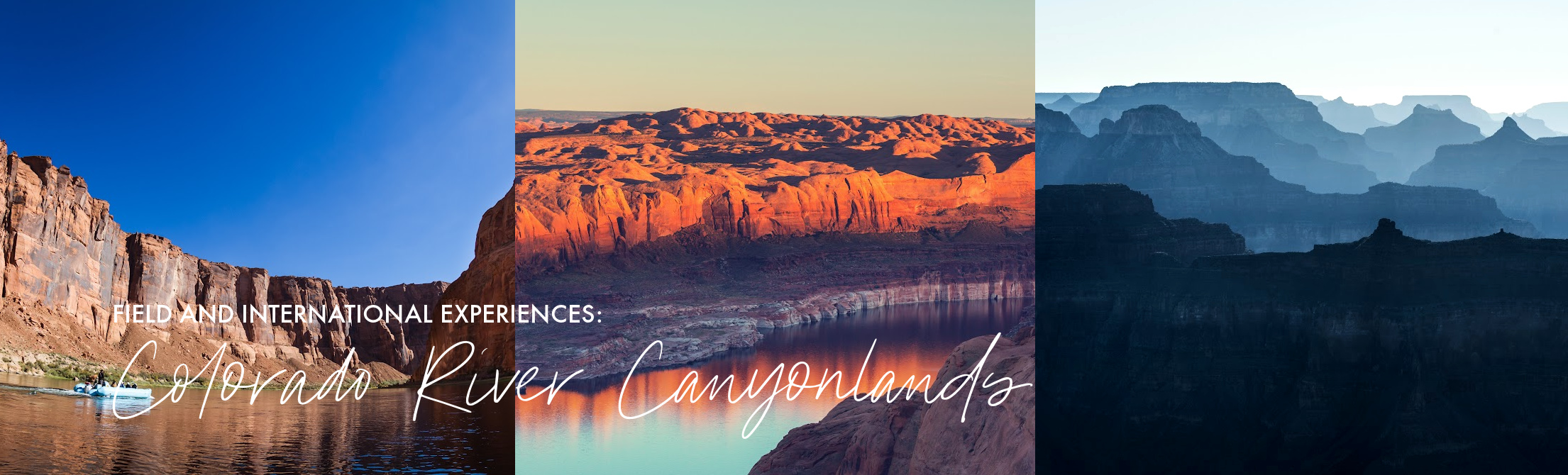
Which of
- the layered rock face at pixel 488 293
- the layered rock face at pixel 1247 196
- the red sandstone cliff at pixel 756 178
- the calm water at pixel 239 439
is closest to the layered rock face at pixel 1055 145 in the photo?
the layered rock face at pixel 1247 196

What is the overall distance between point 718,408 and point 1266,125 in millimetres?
61673

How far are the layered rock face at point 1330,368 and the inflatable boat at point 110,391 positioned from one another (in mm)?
37264

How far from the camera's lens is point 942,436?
22.8 metres

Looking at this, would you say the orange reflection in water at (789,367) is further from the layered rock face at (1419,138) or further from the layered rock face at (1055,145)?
the layered rock face at (1419,138)

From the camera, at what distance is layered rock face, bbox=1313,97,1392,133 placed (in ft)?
305

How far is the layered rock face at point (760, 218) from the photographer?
55.4 m

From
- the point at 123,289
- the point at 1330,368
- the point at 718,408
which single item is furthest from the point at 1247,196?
the point at 123,289

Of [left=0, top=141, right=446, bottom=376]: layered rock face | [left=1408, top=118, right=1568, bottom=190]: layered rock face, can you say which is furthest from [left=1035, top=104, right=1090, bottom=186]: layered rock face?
[left=0, top=141, right=446, bottom=376]: layered rock face

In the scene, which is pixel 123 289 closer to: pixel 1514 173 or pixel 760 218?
pixel 760 218

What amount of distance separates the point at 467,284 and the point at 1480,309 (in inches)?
1918

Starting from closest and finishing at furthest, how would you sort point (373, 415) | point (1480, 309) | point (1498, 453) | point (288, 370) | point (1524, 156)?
point (1498, 453) < point (1480, 309) < point (373, 415) < point (1524, 156) < point (288, 370)

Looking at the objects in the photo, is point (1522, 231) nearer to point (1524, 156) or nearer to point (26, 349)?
point (1524, 156)

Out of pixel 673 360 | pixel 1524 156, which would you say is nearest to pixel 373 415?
pixel 673 360

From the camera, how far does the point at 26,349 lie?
68.8 m
